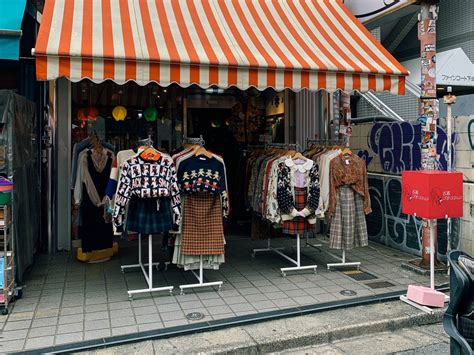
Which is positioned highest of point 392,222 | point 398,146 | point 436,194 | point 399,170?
point 398,146

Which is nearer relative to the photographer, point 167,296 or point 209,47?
point 167,296

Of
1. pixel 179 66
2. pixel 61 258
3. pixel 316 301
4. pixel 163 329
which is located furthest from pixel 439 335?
pixel 61 258

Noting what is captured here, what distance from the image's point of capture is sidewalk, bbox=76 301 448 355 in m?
4.40

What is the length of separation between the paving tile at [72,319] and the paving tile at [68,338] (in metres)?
0.34

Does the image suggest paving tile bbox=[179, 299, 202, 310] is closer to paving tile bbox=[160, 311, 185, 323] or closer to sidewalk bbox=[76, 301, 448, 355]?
paving tile bbox=[160, 311, 185, 323]

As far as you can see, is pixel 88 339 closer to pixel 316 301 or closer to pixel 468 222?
pixel 316 301

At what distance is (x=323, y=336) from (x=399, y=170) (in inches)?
164

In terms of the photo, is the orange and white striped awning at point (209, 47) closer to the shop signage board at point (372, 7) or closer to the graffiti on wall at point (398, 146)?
the shop signage board at point (372, 7)

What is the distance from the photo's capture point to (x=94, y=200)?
23.1ft

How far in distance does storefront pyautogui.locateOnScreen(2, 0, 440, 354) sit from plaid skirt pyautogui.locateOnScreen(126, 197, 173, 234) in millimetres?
267

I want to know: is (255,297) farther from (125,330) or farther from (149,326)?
(125,330)

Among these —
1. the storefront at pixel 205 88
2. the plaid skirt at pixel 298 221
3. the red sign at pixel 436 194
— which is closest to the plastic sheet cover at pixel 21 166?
the storefront at pixel 205 88

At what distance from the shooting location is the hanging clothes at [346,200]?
21.9ft

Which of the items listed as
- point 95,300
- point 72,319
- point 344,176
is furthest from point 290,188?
point 72,319
